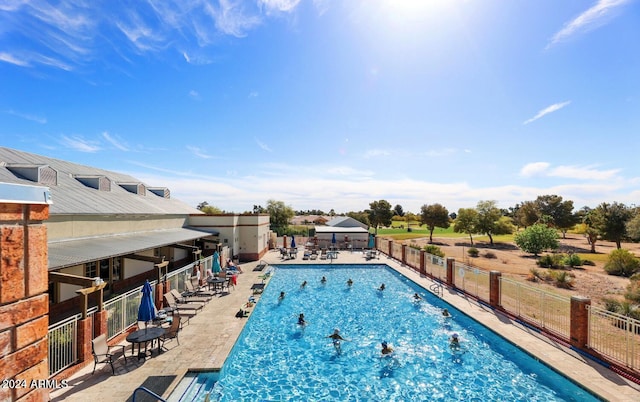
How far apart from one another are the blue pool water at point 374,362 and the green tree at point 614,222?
43.2 meters

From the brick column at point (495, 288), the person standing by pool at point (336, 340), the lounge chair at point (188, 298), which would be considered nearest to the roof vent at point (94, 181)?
the lounge chair at point (188, 298)

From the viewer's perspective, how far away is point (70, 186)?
56.9 ft

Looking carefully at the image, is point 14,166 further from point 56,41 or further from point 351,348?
point 351,348

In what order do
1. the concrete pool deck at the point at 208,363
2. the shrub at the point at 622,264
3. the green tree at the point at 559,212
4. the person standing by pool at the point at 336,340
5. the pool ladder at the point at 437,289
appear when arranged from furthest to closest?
the green tree at the point at 559,212
the shrub at the point at 622,264
the pool ladder at the point at 437,289
the person standing by pool at the point at 336,340
the concrete pool deck at the point at 208,363

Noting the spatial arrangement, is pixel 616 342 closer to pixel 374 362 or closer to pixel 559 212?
pixel 374 362

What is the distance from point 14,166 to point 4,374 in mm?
18659

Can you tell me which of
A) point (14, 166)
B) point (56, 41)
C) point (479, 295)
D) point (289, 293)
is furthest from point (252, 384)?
point (14, 166)

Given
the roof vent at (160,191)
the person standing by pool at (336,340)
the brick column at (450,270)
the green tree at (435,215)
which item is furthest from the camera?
the green tree at (435,215)

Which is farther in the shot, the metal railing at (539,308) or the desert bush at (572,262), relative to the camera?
the desert bush at (572,262)

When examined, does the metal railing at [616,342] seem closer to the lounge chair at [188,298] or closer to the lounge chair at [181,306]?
the lounge chair at [181,306]

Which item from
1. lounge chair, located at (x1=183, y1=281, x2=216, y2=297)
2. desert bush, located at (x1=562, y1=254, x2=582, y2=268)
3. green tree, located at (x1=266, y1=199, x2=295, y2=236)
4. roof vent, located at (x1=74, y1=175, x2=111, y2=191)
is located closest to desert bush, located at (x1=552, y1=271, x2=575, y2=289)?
desert bush, located at (x1=562, y1=254, x2=582, y2=268)

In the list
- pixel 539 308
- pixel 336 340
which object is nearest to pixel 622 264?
pixel 539 308

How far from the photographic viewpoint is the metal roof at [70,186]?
14406 mm

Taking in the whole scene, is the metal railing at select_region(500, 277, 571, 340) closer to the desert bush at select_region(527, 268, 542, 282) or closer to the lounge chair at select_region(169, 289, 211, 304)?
the desert bush at select_region(527, 268, 542, 282)
